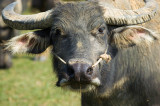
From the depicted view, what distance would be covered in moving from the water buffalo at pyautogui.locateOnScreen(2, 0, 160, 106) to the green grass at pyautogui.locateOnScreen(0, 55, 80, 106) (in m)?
1.85

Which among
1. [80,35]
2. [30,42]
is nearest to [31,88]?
[30,42]

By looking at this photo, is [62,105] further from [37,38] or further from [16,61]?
[16,61]

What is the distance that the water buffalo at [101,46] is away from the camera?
4.46 meters

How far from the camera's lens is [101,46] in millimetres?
4738

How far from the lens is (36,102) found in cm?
834

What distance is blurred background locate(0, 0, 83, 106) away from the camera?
8.34m

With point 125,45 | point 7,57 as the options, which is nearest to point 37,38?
point 125,45

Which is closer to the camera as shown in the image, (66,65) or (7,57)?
(66,65)

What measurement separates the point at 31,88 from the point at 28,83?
1.40ft

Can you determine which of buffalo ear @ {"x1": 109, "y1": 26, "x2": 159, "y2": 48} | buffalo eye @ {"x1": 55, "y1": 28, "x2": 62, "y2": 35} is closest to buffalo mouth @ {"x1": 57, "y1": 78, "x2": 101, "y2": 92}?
buffalo eye @ {"x1": 55, "y1": 28, "x2": 62, "y2": 35}

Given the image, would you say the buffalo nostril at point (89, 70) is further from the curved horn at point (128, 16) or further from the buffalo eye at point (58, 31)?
the curved horn at point (128, 16)

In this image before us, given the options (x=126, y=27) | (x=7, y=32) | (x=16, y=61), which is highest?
(x=126, y=27)

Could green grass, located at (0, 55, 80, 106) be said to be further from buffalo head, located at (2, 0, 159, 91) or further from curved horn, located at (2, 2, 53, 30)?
curved horn, located at (2, 2, 53, 30)

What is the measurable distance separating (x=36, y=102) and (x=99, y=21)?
163 inches
